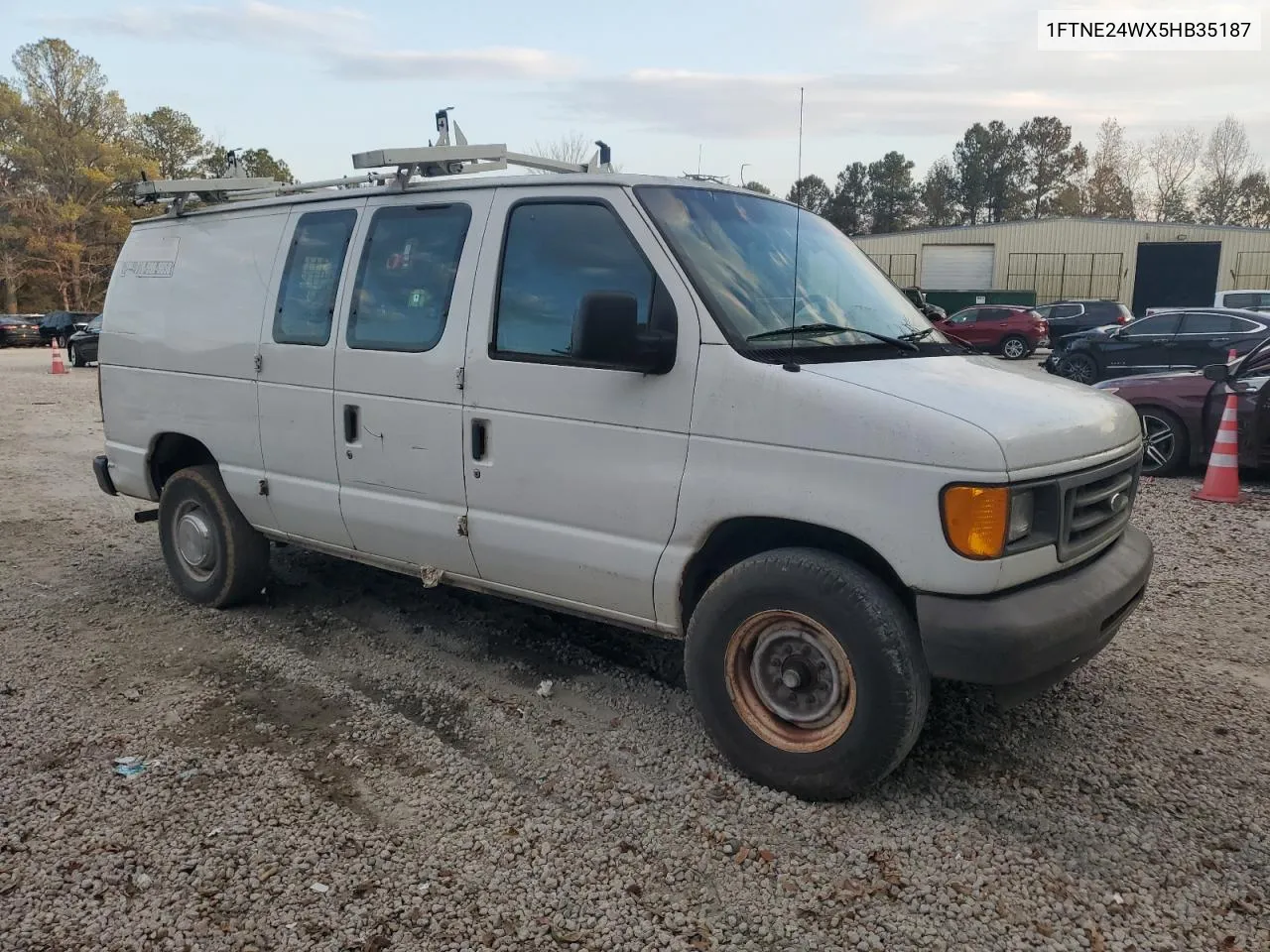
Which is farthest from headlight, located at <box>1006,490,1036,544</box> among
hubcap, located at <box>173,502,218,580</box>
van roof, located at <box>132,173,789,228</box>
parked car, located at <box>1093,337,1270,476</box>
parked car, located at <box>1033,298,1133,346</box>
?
parked car, located at <box>1033,298,1133,346</box>

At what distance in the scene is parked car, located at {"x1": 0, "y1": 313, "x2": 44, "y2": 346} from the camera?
37.8 metres

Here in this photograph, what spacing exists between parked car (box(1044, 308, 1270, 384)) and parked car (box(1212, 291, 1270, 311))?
22.1 ft

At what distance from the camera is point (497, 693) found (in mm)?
4379

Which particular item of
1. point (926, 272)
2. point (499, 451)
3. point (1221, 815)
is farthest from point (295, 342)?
point (926, 272)

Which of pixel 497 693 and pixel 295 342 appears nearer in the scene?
pixel 497 693

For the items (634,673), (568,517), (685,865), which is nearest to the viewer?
(685,865)

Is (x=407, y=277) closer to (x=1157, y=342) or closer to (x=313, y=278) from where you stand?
(x=313, y=278)

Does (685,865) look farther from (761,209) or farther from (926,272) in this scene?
(926,272)

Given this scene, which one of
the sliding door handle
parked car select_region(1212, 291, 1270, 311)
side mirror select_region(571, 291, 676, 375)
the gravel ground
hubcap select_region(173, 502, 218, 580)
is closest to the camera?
the gravel ground

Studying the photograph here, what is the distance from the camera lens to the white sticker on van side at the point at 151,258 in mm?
5516

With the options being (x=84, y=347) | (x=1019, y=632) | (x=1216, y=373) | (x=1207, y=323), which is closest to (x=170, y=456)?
(x=1019, y=632)

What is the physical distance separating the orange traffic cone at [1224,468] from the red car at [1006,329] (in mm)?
20266

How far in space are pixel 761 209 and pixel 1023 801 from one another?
8.50ft

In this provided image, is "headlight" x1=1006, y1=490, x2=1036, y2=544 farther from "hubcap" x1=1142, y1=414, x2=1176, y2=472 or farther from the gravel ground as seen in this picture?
"hubcap" x1=1142, y1=414, x2=1176, y2=472
